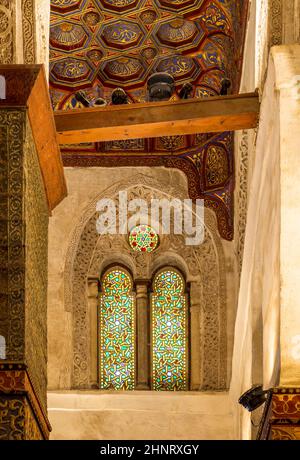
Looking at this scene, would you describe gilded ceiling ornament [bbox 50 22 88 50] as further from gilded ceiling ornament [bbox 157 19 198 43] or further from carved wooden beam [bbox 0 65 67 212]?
carved wooden beam [bbox 0 65 67 212]

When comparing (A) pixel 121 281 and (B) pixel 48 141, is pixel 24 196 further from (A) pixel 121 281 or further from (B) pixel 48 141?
(A) pixel 121 281

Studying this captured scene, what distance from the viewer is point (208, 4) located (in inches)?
595

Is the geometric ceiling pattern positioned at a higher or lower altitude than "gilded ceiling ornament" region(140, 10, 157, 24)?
lower

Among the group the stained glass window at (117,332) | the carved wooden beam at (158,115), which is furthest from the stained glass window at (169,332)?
the carved wooden beam at (158,115)

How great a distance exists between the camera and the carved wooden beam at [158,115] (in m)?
12.1

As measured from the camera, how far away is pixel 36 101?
10594 mm

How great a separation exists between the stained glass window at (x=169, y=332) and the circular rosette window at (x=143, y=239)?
28cm

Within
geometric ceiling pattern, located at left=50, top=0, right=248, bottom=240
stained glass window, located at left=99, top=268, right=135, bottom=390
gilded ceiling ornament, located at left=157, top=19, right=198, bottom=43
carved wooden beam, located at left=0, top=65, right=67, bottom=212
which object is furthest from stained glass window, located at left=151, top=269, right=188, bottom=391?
carved wooden beam, located at left=0, top=65, right=67, bottom=212

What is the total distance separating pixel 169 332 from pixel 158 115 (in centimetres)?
410

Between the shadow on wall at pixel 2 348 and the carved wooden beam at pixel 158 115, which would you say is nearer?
the shadow on wall at pixel 2 348

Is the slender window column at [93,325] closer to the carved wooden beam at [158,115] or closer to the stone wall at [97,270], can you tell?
the stone wall at [97,270]

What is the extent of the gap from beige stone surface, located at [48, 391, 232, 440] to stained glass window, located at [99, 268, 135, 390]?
0.94 ft

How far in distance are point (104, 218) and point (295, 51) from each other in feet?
18.3

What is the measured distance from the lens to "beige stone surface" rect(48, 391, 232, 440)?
14984mm
